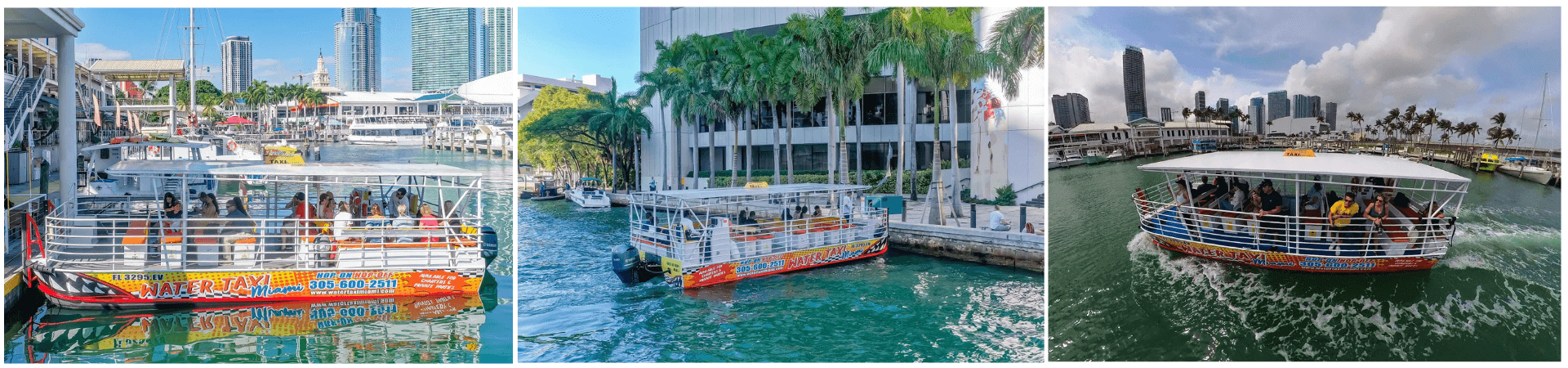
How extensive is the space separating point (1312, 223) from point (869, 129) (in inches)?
584

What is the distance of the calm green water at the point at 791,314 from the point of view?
6777mm

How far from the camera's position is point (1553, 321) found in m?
6.76

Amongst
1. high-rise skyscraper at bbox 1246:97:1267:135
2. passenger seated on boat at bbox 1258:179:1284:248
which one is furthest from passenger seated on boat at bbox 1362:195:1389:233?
high-rise skyscraper at bbox 1246:97:1267:135

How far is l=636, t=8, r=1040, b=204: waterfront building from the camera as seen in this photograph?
1712 cm

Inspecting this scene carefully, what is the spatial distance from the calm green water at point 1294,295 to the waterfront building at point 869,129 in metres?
6.65

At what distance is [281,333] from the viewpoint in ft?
23.3

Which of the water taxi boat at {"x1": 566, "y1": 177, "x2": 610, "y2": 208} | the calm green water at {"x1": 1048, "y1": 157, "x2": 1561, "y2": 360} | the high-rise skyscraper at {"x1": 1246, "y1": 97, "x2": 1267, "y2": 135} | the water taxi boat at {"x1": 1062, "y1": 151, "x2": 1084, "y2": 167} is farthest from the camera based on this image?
the water taxi boat at {"x1": 566, "y1": 177, "x2": 610, "y2": 208}

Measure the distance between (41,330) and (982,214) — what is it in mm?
13696

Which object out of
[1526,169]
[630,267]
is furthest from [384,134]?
[1526,169]

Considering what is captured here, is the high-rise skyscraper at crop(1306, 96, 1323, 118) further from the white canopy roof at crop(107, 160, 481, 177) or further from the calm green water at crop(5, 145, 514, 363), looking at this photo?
the white canopy roof at crop(107, 160, 481, 177)

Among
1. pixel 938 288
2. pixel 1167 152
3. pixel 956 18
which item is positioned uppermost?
pixel 956 18

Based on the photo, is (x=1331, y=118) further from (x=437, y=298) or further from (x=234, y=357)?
(x=234, y=357)

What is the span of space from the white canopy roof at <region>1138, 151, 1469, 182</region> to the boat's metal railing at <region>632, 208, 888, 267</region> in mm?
4712
